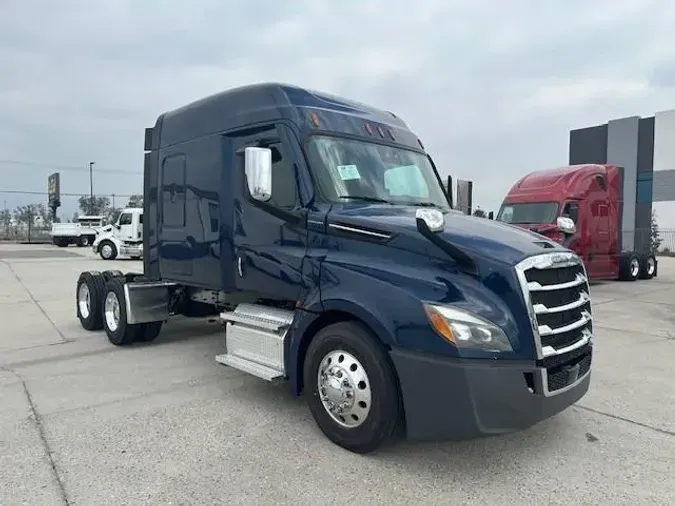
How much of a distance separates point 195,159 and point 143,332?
2705 millimetres

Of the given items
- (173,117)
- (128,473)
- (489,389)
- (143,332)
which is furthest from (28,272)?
(489,389)

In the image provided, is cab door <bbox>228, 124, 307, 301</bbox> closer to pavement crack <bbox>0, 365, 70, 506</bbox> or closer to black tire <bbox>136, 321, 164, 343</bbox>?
pavement crack <bbox>0, 365, 70, 506</bbox>

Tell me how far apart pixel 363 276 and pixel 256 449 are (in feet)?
4.75

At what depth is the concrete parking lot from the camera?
3293 mm

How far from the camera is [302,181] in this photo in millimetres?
4383

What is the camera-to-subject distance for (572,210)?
46.4 ft

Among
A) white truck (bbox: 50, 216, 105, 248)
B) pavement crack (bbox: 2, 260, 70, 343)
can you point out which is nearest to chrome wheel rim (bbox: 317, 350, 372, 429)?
pavement crack (bbox: 2, 260, 70, 343)

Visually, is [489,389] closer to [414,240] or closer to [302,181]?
[414,240]

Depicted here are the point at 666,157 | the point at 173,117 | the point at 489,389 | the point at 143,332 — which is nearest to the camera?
the point at 489,389

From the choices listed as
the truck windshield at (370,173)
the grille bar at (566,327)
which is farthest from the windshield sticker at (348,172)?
the grille bar at (566,327)

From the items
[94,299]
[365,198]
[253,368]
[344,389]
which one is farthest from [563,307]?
[94,299]

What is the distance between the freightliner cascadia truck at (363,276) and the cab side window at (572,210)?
9.82 metres

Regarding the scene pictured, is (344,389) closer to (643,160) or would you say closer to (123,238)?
(123,238)

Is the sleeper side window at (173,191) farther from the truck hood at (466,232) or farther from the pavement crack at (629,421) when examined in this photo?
the pavement crack at (629,421)
